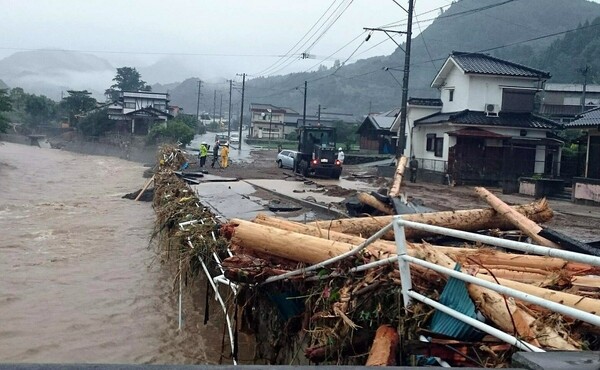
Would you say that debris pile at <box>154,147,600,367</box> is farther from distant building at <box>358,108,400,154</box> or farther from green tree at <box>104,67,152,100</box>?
green tree at <box>104,67,152,100</box>

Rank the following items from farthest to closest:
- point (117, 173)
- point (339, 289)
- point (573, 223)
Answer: point (117, 173) → point (573, 223) → point (339, 289)

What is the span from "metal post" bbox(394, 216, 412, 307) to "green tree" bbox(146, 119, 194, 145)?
156 feet

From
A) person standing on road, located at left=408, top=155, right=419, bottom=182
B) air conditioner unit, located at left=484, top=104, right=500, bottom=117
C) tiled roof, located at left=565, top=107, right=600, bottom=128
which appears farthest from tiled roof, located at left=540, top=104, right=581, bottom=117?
tiled roof, located at left=565, top=107, right=600, bottom=128

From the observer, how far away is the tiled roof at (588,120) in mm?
19953

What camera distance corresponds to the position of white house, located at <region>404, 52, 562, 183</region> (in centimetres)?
2767

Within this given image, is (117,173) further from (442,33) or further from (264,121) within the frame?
(442,33)

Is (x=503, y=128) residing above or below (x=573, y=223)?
above

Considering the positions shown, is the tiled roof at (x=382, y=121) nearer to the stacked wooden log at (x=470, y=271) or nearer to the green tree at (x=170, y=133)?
the green tree at (x=170, y=133)

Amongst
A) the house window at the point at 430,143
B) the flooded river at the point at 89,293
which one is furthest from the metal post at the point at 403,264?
the house window at the point at 430,143

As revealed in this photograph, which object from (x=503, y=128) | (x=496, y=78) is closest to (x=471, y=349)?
(x=503, y=128)

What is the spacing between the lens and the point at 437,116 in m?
32.2

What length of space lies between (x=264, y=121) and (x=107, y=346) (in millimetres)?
77649

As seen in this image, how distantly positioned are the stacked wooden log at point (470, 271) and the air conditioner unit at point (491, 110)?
78.1 ft

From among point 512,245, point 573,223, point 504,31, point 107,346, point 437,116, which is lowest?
point 107,346
